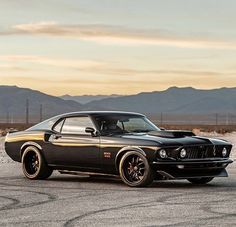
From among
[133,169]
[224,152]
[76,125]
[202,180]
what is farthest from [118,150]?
[224,152]

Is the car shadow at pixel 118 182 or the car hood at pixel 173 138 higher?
the car hood at pixel 173 138

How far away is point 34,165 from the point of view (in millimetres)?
16688

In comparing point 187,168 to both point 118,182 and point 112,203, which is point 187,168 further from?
point 112,203

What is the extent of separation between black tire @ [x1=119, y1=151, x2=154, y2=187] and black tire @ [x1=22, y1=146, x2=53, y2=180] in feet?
7.25

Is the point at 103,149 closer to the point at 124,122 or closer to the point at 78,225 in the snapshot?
the point at 124,122

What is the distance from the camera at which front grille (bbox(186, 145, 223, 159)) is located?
573 inches

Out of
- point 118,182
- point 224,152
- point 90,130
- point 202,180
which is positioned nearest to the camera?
point 224,152

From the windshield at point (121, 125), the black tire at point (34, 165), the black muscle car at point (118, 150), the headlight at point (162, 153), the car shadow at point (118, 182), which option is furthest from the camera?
the black tire at point (34, 165)

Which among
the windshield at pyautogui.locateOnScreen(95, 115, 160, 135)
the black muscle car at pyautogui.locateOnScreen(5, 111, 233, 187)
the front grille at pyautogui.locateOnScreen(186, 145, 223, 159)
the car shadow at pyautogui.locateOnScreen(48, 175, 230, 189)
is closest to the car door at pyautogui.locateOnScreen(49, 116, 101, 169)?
the black muscle car at pyautogui.locateOnScreen(5, 111, 233, 187)

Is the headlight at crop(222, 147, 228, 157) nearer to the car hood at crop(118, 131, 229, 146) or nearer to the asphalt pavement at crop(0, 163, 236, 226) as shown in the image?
the car hood at crop(118, 131, 229, 146)

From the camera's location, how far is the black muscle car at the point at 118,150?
1443cm

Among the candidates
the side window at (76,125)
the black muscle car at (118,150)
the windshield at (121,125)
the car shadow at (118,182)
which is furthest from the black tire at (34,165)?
the windshield at (121,125)

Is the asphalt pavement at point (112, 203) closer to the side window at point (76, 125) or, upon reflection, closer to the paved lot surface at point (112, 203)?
the paved lot surface at point (112, 203)

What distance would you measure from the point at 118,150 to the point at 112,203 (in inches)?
115
